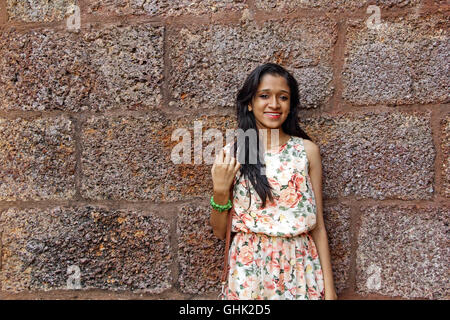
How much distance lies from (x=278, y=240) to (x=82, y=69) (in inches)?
57.3

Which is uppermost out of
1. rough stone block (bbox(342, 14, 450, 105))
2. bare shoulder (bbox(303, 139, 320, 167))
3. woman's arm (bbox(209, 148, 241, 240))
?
rough stone block (bbox(342, 14, 450, 105))

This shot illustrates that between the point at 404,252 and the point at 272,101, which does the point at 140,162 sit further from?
the point at 404,252

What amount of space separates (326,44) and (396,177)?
31.5 inches

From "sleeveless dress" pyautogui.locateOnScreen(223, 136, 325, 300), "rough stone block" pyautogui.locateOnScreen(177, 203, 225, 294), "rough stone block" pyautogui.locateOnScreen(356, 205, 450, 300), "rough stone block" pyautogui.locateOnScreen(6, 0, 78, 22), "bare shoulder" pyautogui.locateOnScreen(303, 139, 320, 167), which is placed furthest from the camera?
"rough stone block" pyautogui.locateOnScreen(6, 0, 78, 22)

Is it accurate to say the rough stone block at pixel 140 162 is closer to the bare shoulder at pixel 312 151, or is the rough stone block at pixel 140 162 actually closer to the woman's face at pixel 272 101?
the woman's face at pixel 272 101

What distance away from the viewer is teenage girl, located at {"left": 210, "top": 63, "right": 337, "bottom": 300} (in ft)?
6.06

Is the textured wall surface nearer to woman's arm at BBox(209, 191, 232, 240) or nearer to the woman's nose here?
woman's arm at BBox(209, 191, 232, 240)

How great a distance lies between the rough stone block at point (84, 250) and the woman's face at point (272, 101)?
84cm

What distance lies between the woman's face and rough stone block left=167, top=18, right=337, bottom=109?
1.03 feet

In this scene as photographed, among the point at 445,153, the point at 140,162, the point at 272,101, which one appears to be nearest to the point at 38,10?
the point at 140,162

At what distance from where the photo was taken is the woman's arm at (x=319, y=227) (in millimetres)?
1924

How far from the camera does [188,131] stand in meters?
2.27

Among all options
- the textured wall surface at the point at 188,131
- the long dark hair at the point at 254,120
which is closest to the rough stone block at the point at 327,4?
the textured wall surface at the point at 188,131

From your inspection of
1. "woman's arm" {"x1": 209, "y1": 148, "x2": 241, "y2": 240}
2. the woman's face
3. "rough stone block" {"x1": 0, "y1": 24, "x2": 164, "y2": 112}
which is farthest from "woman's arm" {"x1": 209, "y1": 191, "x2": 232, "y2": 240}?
"rough stone block" {"x1": 0, "y1": 24, "x2": 164, "y2": 112}
